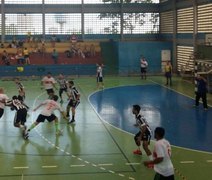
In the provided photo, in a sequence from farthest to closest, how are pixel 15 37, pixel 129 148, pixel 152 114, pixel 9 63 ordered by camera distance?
pixel 15 37 < pixel 9 63 < pixel 152 114 < pixel 129 148

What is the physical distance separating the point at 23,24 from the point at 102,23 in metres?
9.08

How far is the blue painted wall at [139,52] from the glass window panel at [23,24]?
411 inches

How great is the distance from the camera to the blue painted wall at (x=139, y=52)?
142 ft

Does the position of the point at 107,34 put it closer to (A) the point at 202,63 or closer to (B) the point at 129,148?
(A) the point at 202,63

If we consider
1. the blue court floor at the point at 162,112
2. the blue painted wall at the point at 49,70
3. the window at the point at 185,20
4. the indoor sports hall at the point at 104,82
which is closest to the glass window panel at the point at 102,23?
the indoor sports hall at the point at 104,82

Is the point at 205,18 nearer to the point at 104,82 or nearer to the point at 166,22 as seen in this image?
the point at 104,82

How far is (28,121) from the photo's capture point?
1905cm

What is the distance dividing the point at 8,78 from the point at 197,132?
25461mm

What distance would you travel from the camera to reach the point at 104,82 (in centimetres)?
3547

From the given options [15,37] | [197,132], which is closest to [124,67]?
[15,37]

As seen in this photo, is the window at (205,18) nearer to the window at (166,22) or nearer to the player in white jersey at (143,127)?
the window at (166,22)

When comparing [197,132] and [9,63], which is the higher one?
[9,63]

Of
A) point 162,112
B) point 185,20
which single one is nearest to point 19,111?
point 162,112

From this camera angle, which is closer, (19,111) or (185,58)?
(19,111)
